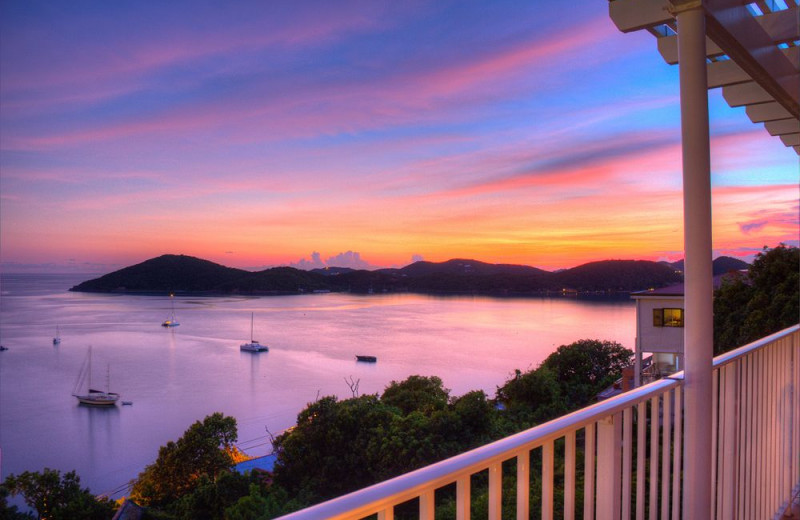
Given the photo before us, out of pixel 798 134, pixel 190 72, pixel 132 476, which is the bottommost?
pixel 132 476

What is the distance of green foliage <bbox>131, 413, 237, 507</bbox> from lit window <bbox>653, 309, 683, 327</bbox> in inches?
668

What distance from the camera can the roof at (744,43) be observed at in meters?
1.95

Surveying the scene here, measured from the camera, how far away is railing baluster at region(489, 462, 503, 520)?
0.89 meters

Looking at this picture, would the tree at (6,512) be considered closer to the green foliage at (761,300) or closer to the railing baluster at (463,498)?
the green foliage at (761,300)

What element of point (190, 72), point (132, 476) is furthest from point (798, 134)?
point (132, 476)

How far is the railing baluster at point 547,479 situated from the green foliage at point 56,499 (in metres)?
23.9

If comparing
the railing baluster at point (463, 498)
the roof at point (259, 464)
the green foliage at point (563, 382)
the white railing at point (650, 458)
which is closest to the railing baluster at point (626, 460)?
the white railing at point (650, 458)

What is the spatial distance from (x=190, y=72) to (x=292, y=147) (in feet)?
32.4

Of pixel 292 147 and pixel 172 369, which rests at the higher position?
pixel 292 147

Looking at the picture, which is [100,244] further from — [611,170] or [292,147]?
[611,170]

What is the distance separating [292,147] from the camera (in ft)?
123

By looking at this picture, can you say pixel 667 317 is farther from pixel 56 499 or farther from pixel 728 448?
pixel 56 499

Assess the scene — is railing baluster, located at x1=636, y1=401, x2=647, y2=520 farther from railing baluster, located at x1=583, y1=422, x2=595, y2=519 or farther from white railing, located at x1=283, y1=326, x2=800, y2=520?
railing baluster, located at x1=583, y1=422, x2=595, y2=519

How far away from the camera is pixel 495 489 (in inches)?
36.4
